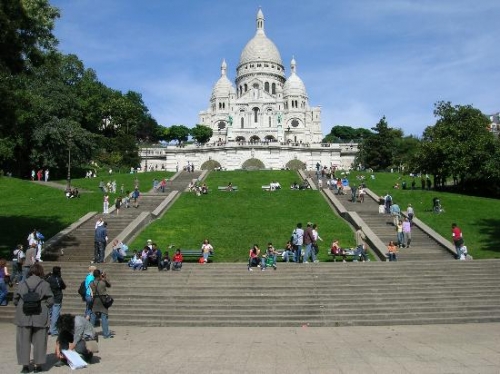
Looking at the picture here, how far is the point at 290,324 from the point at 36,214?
20396 mm

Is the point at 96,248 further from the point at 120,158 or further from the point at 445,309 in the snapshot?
the point at 120,158

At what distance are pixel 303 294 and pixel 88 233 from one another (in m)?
13.4

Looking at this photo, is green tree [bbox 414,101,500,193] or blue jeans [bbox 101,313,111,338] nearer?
blue jeans [bbox 101,313,111,338]

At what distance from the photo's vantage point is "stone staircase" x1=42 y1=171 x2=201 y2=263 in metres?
21.7

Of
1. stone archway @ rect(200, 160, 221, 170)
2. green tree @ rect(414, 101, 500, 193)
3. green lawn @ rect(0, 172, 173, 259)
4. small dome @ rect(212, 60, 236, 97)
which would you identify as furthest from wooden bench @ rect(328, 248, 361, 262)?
small dome @ rect(212, 60, 236, 97)

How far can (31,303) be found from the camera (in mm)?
8469

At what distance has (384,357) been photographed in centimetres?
916

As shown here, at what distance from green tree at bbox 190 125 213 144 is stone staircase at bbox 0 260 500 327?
102728mm

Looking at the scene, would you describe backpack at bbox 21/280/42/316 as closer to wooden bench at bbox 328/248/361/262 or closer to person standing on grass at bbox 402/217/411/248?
wooden bench at bbox 328/248/361/262

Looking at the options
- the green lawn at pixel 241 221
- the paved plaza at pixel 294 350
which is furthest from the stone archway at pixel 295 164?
the paved plaza at pixel 294 350

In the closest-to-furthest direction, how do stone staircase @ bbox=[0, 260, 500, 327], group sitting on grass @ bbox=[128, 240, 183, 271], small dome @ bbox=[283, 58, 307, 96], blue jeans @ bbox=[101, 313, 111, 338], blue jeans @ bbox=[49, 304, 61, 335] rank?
blue jeans @ bbox=[101, 313, 111, 338]
blue jeans @ bbox=[49, 304, 61, 335]
stone staircase @ bbox=[0, 260, 500, 327]
group sitting on grass @ bbox=[128, 240, 183, 271]
small dome @ bbox=[283, 58, 307, 96]

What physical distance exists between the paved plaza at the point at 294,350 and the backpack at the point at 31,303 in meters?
0.95

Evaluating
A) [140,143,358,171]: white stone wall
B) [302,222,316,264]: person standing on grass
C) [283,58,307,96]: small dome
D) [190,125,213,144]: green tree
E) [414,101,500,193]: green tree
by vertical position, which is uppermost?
[283,58,307,96]: small dome

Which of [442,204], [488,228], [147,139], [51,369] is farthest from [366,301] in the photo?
[147,139]
